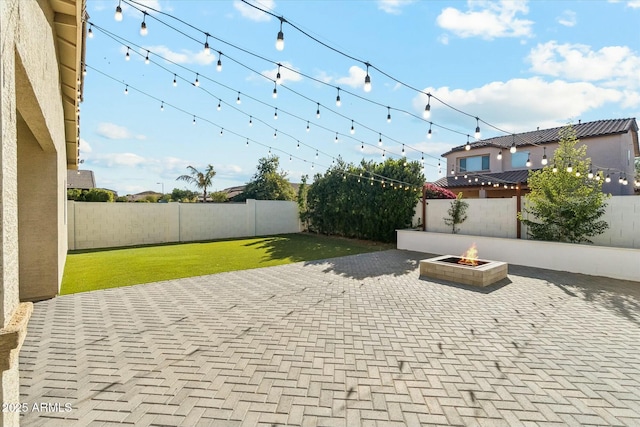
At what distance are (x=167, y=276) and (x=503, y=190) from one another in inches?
691

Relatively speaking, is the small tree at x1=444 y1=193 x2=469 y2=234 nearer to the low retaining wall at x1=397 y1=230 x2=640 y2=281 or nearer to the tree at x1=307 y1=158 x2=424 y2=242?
the low retaining wall at x1=397 y1=230 x2=640 y2=281

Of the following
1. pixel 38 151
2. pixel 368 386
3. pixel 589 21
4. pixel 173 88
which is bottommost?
pixel 368 386

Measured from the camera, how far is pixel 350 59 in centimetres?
531

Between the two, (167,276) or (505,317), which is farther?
(167,276)

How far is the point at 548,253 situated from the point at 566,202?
4.90 feet

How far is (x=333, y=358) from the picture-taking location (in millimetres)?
3408

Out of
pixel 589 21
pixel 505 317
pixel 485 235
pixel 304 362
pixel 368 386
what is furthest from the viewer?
pixel 485 235

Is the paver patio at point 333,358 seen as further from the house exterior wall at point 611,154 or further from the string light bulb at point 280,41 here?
the house exterior wall at point 611,154

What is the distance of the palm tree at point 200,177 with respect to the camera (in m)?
30.4

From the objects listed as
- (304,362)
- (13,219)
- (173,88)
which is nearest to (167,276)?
(173,88)

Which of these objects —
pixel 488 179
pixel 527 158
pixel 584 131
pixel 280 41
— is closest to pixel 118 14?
pixel 280 41

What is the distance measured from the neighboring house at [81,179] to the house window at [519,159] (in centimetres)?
3090

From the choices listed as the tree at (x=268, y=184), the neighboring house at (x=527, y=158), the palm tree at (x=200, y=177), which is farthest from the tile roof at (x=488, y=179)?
the palm tree at (x=200, y=177)

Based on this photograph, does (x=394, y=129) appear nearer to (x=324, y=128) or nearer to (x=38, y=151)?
(x=324, y=128)
